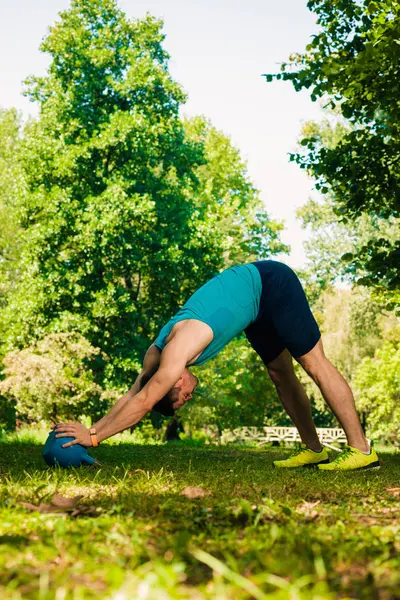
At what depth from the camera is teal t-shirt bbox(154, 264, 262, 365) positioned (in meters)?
4.74

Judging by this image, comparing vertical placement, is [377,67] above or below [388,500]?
above

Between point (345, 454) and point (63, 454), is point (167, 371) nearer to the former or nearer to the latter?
point (63, 454)

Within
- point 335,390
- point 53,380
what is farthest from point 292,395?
point 53,380

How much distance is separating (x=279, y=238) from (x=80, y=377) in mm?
19025

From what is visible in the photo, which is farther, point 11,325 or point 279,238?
point 279,238

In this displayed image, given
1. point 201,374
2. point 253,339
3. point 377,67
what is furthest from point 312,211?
point 253,339

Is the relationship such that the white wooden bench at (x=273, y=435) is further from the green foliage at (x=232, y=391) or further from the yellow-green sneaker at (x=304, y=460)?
the yellow-green sneaker at (x=304, y=460)

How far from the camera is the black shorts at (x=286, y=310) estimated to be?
17.4 feet

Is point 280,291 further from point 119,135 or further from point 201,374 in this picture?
point 201,374

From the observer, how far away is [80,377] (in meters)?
21.2

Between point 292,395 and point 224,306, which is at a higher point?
point 224,306

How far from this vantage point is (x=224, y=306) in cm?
484

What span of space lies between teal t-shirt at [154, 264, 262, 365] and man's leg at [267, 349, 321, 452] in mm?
849

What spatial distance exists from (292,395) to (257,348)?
57cm
